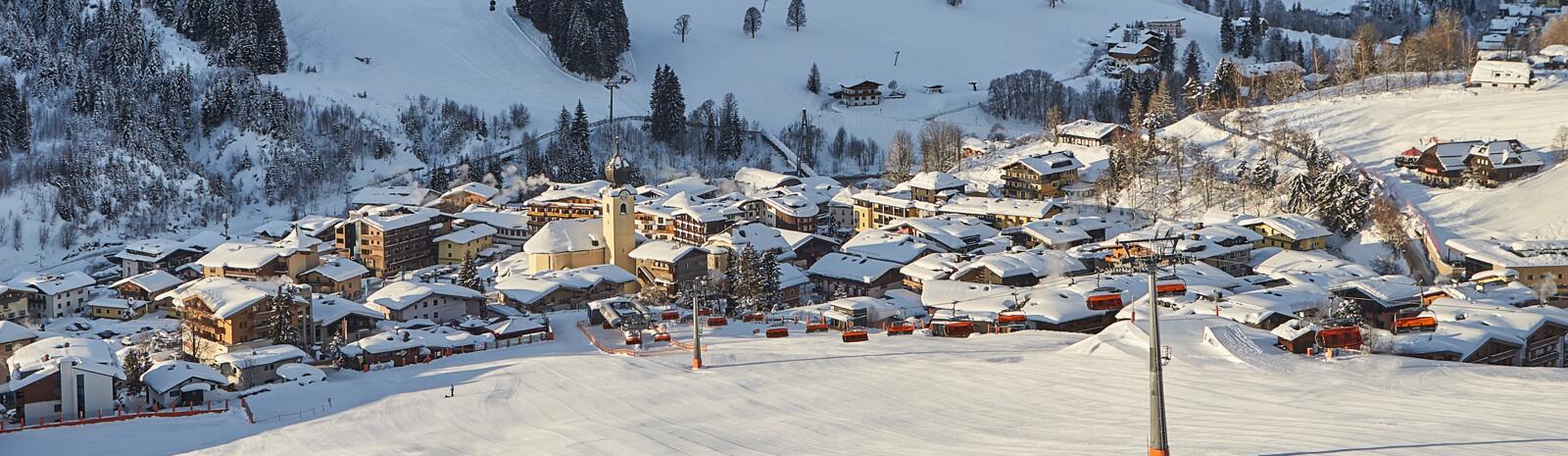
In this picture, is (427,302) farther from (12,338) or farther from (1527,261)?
(1527,261)

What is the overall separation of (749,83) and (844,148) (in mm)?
8755

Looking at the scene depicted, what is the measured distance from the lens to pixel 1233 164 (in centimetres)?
4344

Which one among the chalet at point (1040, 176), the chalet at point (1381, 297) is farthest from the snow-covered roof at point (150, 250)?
the chalet at point (1381, 297)

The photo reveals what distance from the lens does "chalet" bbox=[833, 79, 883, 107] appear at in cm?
6359

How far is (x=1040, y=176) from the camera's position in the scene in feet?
150

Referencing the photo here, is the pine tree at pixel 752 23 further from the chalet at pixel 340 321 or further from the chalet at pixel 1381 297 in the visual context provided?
the chalet at pixel 1381 297

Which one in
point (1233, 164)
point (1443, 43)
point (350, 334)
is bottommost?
point (350, 334)

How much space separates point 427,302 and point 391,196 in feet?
54.9

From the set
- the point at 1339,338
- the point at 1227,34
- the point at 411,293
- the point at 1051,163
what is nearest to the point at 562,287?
the point at 411,293

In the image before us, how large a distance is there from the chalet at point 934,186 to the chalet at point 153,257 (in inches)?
820

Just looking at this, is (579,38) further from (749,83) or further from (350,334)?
Answer: (350,334)

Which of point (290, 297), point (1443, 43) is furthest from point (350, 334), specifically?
point (1443, 43)

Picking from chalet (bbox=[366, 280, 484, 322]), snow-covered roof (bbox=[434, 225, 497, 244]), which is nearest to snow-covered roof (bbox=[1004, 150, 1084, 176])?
snow-covered roof (bbox=[434, 225, 497, 244])

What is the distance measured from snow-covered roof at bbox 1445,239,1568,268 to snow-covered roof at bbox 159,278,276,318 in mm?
25250
